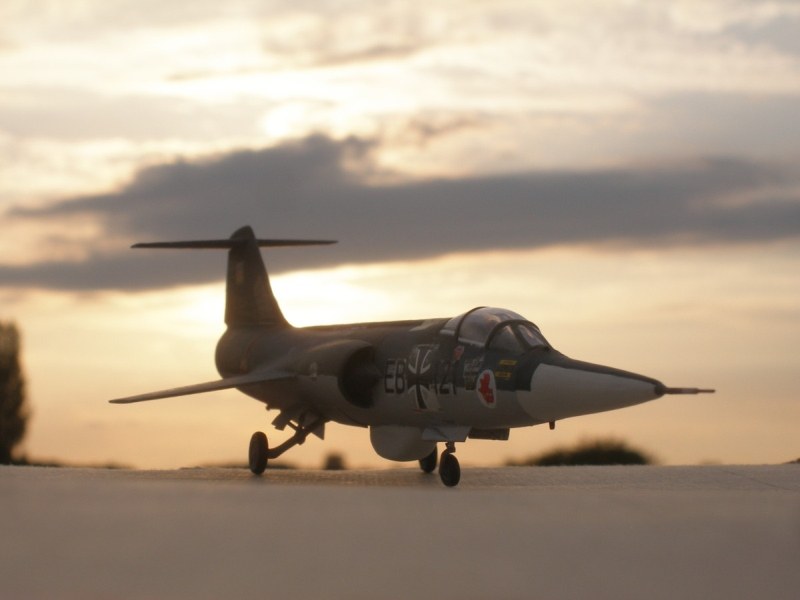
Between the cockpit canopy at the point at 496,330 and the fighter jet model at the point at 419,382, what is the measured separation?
2 centimetres

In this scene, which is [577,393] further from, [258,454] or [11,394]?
[11,394]

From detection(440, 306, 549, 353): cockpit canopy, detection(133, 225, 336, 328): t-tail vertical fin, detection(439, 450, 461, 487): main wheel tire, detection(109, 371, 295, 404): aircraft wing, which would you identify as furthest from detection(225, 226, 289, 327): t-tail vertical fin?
detection(439, 450, 461, 487): main wheel tire

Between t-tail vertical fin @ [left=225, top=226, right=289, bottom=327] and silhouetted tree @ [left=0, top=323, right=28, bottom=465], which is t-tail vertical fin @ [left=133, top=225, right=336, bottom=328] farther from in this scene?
silhouetted tree @ [left=0, top=323, right=28, bottom=465]

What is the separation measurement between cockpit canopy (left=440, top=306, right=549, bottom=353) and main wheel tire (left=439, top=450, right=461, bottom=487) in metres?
1.71

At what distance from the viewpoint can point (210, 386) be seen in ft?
73.5

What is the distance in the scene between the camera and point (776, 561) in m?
8.35

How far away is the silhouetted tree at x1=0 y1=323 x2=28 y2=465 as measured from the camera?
29094mm

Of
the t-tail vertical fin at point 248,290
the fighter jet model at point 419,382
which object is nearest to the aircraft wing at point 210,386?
the fighter jet model at point 419,382

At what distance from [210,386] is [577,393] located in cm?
876

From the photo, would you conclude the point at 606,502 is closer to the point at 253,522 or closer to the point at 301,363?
the point at 253,522

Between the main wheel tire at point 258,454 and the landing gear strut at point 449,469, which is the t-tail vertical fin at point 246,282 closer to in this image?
the main wheel tire at point 258,454

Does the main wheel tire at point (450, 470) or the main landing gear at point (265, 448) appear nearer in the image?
the main wheel tire at point (450, 470)

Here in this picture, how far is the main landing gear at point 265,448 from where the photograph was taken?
21797mm

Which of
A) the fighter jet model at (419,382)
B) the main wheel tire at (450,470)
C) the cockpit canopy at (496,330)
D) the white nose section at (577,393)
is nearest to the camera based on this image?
the white nose section at (577,393)
